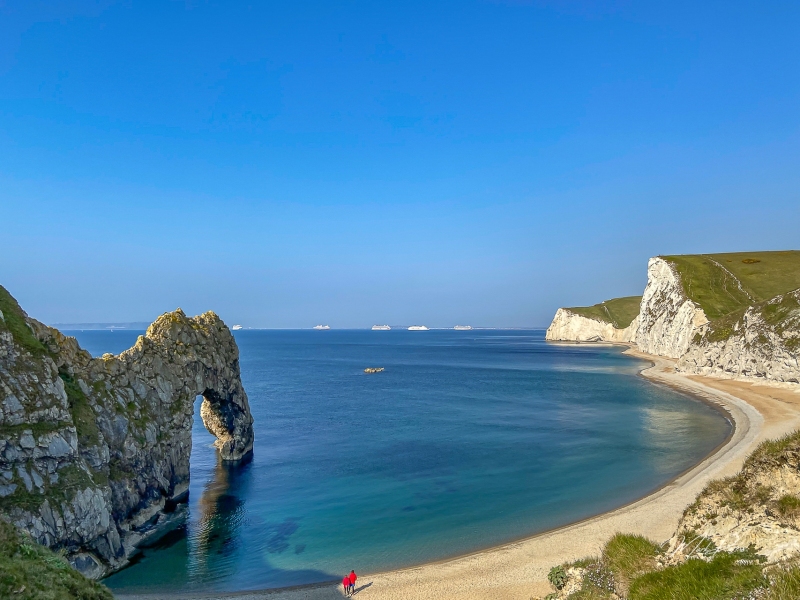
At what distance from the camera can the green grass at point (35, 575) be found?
1358 cm

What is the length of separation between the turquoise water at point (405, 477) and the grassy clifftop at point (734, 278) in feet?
191

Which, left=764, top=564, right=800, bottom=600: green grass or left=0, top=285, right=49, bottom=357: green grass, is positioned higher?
left=0, top=285, right=49, bottom=357: green grass

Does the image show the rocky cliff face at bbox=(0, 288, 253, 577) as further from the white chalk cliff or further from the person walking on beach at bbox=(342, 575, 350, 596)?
the white chalk cliff

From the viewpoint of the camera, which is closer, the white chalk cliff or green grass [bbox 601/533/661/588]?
green grass [bbox 601/533/661/588]

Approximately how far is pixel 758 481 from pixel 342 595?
2172cm

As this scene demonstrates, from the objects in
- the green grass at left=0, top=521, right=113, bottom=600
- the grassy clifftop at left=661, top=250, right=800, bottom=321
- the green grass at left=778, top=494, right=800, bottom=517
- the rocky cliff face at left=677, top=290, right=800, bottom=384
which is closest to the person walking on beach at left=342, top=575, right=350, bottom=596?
the green grass at left=0, top=521, right=113, bottom=600

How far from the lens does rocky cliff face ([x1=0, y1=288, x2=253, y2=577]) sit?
26.8 meters

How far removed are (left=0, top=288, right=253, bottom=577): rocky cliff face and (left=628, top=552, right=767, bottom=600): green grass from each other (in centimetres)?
2490

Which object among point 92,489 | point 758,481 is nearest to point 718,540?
point 758,481

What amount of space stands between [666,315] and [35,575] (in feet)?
553

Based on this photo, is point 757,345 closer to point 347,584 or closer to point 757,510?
point 757,510

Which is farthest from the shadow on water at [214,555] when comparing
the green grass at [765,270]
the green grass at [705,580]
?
the green grass at [765,270]

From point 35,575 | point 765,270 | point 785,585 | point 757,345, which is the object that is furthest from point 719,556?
point 765,270

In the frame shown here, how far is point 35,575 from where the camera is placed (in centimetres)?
1495
